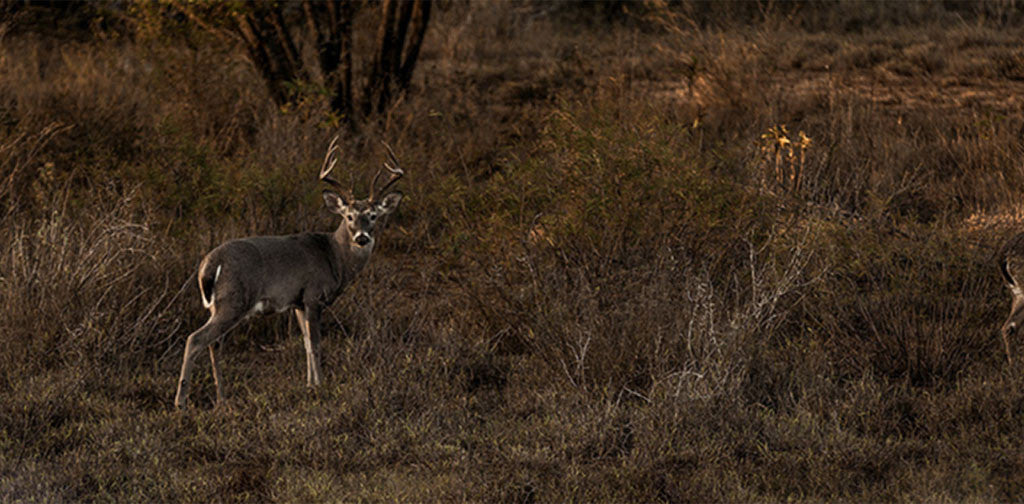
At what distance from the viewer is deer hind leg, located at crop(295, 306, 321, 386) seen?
287 inches

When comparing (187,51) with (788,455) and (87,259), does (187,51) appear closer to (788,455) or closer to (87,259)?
(87,259)

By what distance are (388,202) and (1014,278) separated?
404cm

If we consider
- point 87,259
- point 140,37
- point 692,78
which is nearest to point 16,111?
point 140,37

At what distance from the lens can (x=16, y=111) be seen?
11.8 metres

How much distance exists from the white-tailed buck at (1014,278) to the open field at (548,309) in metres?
→ 0.17

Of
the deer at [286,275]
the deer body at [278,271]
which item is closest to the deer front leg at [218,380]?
the deer at [286,275]

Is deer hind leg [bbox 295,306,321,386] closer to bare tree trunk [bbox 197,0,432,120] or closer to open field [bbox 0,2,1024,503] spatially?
open field [bbox 0,2,1024,503]

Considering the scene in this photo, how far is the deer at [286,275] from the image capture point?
6.98 meters

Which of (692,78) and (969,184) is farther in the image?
(692,78)

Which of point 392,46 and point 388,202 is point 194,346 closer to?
point 388,202

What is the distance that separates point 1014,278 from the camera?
25.4 feet

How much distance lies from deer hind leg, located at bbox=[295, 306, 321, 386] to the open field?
14 centimetres

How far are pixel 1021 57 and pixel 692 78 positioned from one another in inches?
145

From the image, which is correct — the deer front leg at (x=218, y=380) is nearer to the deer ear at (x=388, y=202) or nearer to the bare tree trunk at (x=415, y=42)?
the deer ear at (x=388, y=202)
